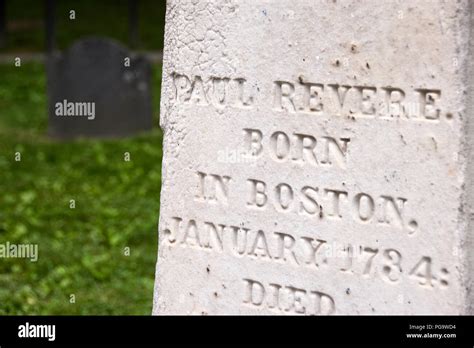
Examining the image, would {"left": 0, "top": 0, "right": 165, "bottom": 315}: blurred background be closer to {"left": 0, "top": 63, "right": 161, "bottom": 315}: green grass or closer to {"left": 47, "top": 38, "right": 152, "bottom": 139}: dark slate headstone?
{"left": 0, "top": 63, "right": 161, "bottom": 315}: green grass

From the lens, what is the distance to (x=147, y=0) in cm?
2708

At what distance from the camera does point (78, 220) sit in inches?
330

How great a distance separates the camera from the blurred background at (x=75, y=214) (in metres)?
6.60

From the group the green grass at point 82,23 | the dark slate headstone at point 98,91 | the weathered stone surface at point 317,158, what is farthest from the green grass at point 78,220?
the green grass at point 82,23

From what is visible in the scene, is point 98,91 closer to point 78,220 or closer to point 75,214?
point 75,214

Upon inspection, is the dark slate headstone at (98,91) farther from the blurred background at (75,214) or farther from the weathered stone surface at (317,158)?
the weathered stone surface at (317,158)

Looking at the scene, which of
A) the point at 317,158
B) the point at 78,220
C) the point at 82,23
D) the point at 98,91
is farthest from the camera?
the point at 82,23

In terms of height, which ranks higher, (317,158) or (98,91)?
(98,91)

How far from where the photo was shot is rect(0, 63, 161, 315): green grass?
6.58 m

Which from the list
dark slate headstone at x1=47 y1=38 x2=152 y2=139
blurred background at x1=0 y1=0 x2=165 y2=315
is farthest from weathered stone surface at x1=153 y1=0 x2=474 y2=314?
dark slate headstone at x1=47 y1=38 x2=152 y2=139

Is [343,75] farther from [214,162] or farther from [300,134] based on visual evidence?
[214,162]

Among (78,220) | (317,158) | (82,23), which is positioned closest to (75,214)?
(78,220)

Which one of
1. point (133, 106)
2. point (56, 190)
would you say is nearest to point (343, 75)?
point (56, 190)

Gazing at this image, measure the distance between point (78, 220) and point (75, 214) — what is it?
12 cm
